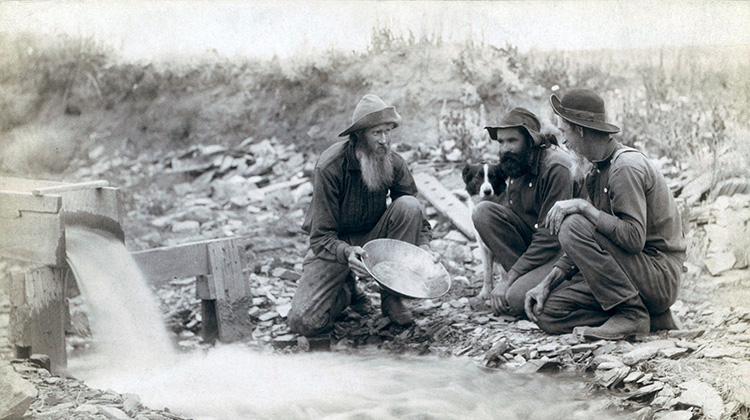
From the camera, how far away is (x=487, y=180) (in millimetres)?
5684

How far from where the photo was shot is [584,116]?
471 cm

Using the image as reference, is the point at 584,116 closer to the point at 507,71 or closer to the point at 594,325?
the point at 594,325

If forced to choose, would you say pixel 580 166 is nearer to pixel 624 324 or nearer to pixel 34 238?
pixel 624 324

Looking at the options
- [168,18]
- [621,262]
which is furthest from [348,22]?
[621,262]

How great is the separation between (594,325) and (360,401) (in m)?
1.60

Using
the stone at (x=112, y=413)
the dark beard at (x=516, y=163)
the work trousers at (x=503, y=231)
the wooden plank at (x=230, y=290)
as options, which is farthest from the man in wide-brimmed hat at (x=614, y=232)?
the stone at (x=112, y=413)

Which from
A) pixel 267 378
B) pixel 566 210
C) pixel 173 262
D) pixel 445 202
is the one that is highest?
pixel 566 210

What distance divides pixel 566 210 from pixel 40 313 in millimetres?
3169

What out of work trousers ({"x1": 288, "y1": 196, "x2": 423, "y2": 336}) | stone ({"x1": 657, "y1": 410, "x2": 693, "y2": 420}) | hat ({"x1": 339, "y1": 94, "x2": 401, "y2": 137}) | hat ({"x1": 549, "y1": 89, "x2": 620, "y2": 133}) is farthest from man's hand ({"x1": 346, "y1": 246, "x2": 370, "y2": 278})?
stone ({"x1": 657, "y1": 410, "x2": 693, "y2": 420})

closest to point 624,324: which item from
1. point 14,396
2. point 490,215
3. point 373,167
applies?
point 490,215

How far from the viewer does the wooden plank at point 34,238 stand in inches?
174

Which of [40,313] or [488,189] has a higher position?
[488,189]

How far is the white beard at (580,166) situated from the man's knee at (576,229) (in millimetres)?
317

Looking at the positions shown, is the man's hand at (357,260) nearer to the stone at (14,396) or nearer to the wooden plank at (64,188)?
the wooden plank at (64,188)
